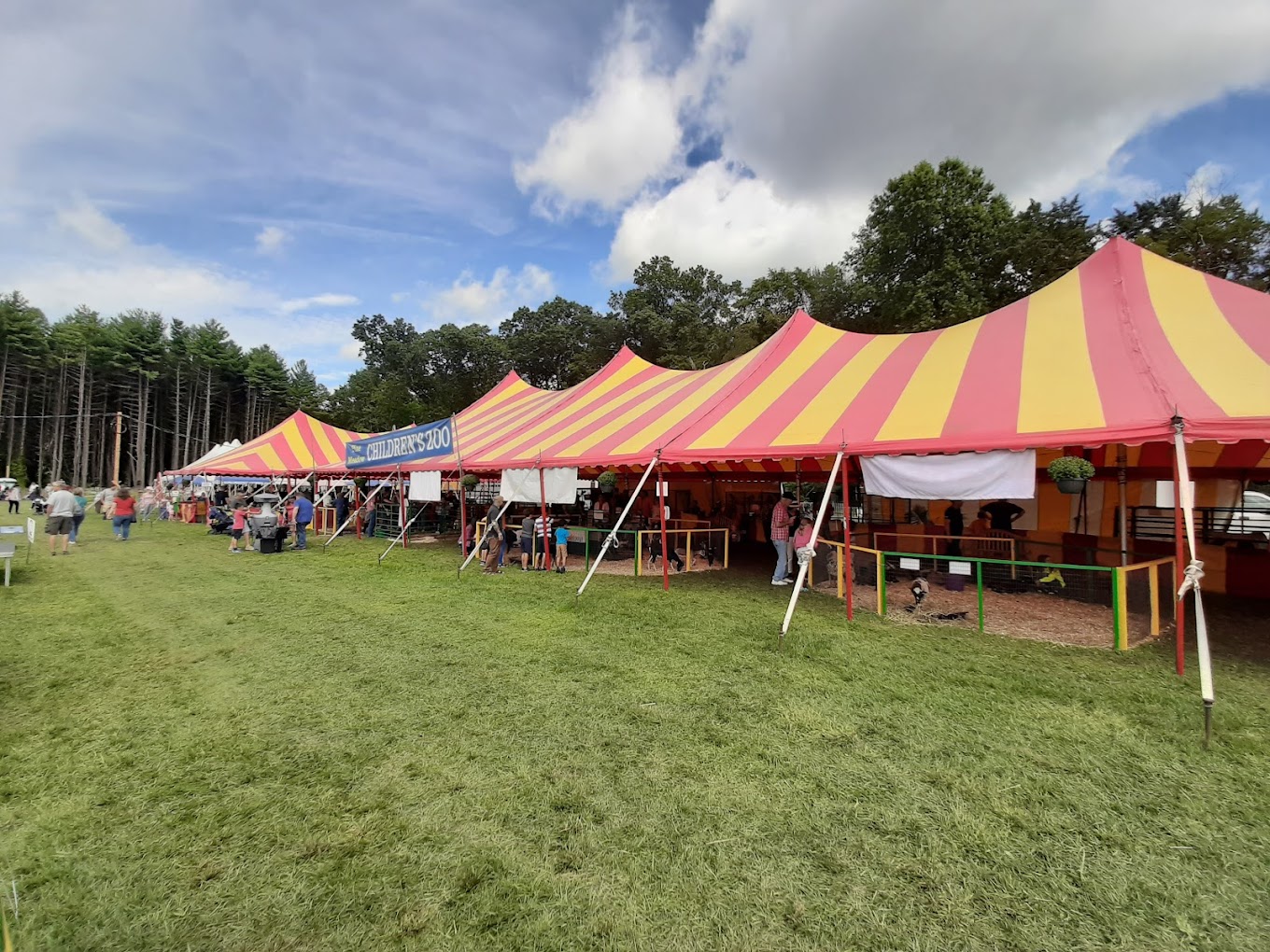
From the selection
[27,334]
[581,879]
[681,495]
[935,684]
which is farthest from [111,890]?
[27,334]

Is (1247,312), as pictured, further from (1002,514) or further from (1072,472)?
(1002,514)

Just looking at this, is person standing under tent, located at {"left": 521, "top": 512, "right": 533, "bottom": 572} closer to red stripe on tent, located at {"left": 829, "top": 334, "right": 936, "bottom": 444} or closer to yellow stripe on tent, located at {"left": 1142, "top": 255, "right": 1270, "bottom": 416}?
red stripe on tent, located at {"left": 829, "top": 334, "right": 936, "bottom": 444}

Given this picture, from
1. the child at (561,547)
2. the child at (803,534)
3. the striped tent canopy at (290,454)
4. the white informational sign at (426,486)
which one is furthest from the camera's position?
the striped tent canopy at (290,454)

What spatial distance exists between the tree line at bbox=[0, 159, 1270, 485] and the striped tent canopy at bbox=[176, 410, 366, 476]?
1800cm

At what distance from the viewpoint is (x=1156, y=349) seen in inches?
206

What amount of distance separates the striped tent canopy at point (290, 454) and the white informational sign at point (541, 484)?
7.70 meters

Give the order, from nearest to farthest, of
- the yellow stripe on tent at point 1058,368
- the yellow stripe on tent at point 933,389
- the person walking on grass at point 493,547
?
the yellow stripe on tent at point 1058,368, the yellow stripe on tent at point 933,389, the person walking on grass at point 493,547

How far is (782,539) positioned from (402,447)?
6.81 metres

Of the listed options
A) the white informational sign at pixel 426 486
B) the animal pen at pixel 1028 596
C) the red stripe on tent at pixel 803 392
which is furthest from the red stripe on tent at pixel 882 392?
the white informational sign at pixel 426 486

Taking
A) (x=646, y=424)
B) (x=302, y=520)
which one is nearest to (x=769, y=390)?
(x=646, y=424)

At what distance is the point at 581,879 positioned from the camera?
79.0 inches

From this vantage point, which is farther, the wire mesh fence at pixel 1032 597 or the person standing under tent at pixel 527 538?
the person standing under tent at pixel 527 538

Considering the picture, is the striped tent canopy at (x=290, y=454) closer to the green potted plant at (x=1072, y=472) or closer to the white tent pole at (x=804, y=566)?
the white tent pole at (x=804, y=566)

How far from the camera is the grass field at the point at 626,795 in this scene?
72.2 inches
